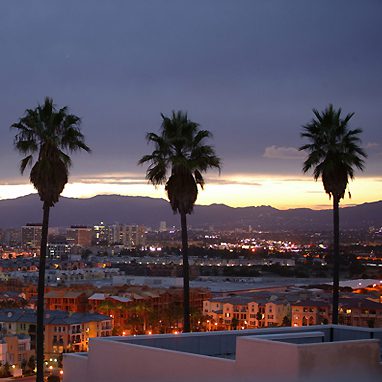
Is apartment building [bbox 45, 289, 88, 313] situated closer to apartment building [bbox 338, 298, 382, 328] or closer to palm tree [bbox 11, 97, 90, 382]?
apartment building [bbox 338, 298, 382, 328]

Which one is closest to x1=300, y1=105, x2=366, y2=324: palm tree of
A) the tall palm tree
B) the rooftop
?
the tall palm tree

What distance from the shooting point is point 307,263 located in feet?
538

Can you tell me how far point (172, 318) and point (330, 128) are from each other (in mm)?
49940

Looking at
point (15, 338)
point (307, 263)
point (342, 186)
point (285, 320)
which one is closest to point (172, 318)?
point (285, 320)

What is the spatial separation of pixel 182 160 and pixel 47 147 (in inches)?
154

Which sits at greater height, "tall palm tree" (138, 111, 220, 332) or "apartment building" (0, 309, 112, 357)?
"tall palm tree" (138, 111, 220, 332)

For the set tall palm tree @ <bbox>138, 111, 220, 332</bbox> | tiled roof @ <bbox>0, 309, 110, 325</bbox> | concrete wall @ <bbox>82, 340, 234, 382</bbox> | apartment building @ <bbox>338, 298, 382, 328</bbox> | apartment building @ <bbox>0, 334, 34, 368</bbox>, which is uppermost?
tall palm tree @ <bbox>138, 111, 220, 332</bbox>

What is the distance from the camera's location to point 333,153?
2566 centimetres

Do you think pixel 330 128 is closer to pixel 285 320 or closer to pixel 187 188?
pixel 187 188

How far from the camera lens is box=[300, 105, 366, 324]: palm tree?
25469 millimetres

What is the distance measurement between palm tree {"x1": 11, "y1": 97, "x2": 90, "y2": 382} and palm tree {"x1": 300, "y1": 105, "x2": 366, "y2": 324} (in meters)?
7.29

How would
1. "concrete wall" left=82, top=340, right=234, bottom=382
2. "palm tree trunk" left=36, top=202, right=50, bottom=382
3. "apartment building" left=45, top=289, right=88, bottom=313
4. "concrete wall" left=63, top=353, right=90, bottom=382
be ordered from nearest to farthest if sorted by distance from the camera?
"concrete wall" left=82, top=340, right=234, bottom=382 < "concrete wall" left=63, top=353, right=90, bottom=382 < "palm tree trunk" left=36, top=202, right=50, bottom=382 < "apartment building" left=45, top=289, right=88, bottom=313

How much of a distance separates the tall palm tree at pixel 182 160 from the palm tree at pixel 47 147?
2.38 metres

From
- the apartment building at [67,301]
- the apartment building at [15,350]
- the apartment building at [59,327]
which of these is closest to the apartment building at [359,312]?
the apartment building at [59,327]
